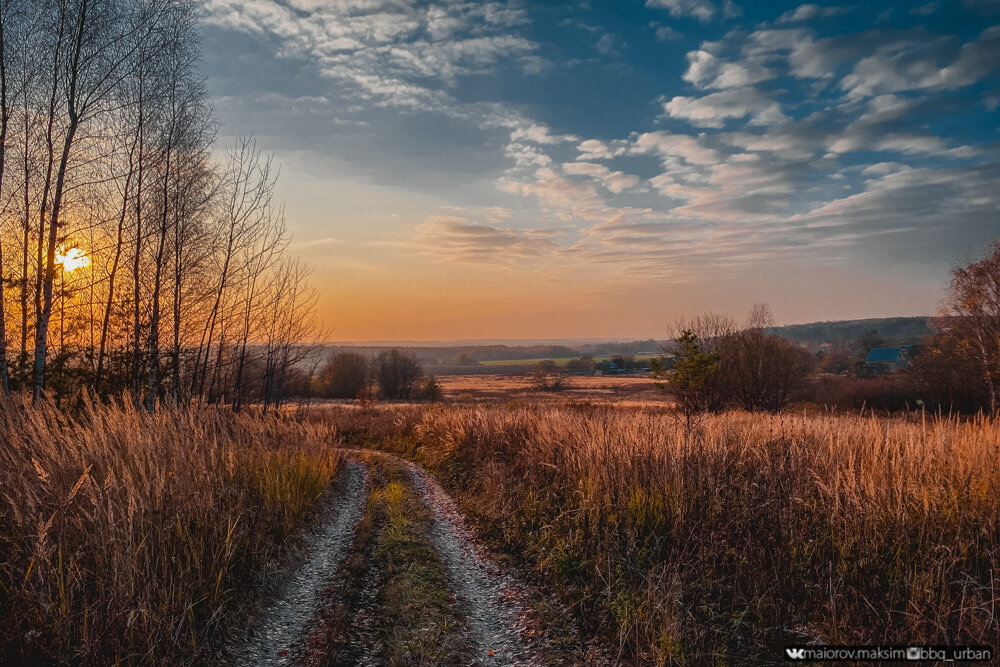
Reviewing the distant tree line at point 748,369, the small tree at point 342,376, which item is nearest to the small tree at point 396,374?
the small tree at point 342,376

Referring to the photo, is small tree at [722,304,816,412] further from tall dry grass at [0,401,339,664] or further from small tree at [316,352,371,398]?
small tree at [316,352,371,398]

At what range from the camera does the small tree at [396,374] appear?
66312 millimetres

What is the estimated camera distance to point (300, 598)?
238 inches

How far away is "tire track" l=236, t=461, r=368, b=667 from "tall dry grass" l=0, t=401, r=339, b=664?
0.99ft

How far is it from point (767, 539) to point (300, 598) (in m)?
5.63

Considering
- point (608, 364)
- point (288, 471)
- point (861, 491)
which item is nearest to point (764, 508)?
point (861, 491)

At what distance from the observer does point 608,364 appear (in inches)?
5007

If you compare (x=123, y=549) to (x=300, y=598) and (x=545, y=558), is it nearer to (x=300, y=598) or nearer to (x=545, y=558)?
(x=300, y=598)

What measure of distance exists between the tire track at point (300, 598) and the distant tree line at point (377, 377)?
56.0m

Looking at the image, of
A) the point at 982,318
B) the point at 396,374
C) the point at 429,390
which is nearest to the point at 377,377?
the point at 396,374

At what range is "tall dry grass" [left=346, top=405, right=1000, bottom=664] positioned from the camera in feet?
13.4

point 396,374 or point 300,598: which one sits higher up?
point 300,598

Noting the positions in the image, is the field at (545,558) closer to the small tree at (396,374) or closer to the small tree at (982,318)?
the small tree at (982,318)

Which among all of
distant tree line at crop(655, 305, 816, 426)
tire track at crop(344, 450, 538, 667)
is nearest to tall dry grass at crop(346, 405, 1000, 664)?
tire track at crop(344, 450, 538, 667)
